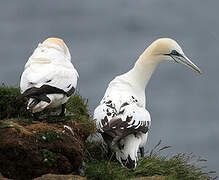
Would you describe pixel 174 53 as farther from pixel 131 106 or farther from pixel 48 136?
pixel 48 136

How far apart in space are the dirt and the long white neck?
4106 millimetres

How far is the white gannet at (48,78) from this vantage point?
11164 millimetres

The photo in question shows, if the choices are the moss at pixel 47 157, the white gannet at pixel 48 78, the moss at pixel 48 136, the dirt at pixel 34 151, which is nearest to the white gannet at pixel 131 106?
the white gannet at pixel 48 78

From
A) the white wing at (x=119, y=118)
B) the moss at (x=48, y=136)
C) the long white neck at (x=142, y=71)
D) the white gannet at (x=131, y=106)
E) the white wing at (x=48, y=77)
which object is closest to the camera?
the moss at (x=48, y=136)

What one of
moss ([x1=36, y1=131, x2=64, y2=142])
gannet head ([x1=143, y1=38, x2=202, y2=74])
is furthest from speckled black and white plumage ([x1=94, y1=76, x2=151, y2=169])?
gannet head ([x1=143, y1=38, x2=202, y2=74])

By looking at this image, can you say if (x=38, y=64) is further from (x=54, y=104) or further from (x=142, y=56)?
(x=142, y=56)

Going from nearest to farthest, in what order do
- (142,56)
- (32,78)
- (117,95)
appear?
1. (32,78)
2. (117,95)
3. (142,56)

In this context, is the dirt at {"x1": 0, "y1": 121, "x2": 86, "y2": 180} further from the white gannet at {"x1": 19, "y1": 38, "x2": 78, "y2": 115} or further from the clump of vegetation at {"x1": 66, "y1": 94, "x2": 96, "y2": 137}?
the clump of vegetation at {"x1": 66, "y1": 94, "x2": 96, "y2": 137}

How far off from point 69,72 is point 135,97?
258cm

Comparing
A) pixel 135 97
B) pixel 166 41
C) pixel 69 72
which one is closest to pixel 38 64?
pixel 69 72

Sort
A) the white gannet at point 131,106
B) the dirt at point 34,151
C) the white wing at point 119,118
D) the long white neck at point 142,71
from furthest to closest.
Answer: the long white neck at point 142,71 → the white gannet at point 131,106 → the white wing at point 119,118 → the dirt at point 34,151

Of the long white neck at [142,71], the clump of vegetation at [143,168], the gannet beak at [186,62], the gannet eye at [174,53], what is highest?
the gannet eye at [174,53]

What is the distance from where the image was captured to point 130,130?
1244cm

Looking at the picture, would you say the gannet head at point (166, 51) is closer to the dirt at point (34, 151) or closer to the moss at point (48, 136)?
the dirt at point (34, 151)
